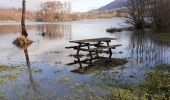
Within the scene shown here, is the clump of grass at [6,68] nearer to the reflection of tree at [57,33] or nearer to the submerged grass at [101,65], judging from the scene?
the submerged grass at [101,65]

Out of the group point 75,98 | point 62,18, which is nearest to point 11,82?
point 75,98

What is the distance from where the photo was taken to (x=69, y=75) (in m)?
14.1

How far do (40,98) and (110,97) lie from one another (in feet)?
7.65

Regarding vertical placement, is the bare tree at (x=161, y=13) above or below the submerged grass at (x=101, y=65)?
above

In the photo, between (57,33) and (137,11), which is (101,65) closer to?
(57,33)

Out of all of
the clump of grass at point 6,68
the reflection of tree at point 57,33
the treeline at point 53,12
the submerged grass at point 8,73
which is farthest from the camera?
the treeline at point 53,12

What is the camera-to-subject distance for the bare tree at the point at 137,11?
160 ft

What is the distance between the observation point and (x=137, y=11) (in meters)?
49.2

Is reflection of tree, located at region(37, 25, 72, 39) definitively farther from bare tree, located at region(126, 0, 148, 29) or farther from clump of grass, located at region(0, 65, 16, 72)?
clump of grass, located at region(0, 65, 16, 72)

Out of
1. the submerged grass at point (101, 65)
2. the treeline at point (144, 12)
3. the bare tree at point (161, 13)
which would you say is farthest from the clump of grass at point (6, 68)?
the treeline at point (144, 12)

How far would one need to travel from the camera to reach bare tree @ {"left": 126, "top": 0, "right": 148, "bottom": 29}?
48.7m

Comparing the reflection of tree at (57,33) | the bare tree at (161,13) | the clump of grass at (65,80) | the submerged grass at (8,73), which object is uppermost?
the bare tree at (161,13)

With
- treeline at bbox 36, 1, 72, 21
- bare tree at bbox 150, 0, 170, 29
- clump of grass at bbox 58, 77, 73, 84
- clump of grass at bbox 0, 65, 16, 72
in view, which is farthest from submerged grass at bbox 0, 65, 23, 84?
treeline at bbox 36, 1, 72, 21

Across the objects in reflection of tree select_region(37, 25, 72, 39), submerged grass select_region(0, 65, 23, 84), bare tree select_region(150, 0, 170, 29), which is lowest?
submerged grass select_region(0, 65, 23, 84)
